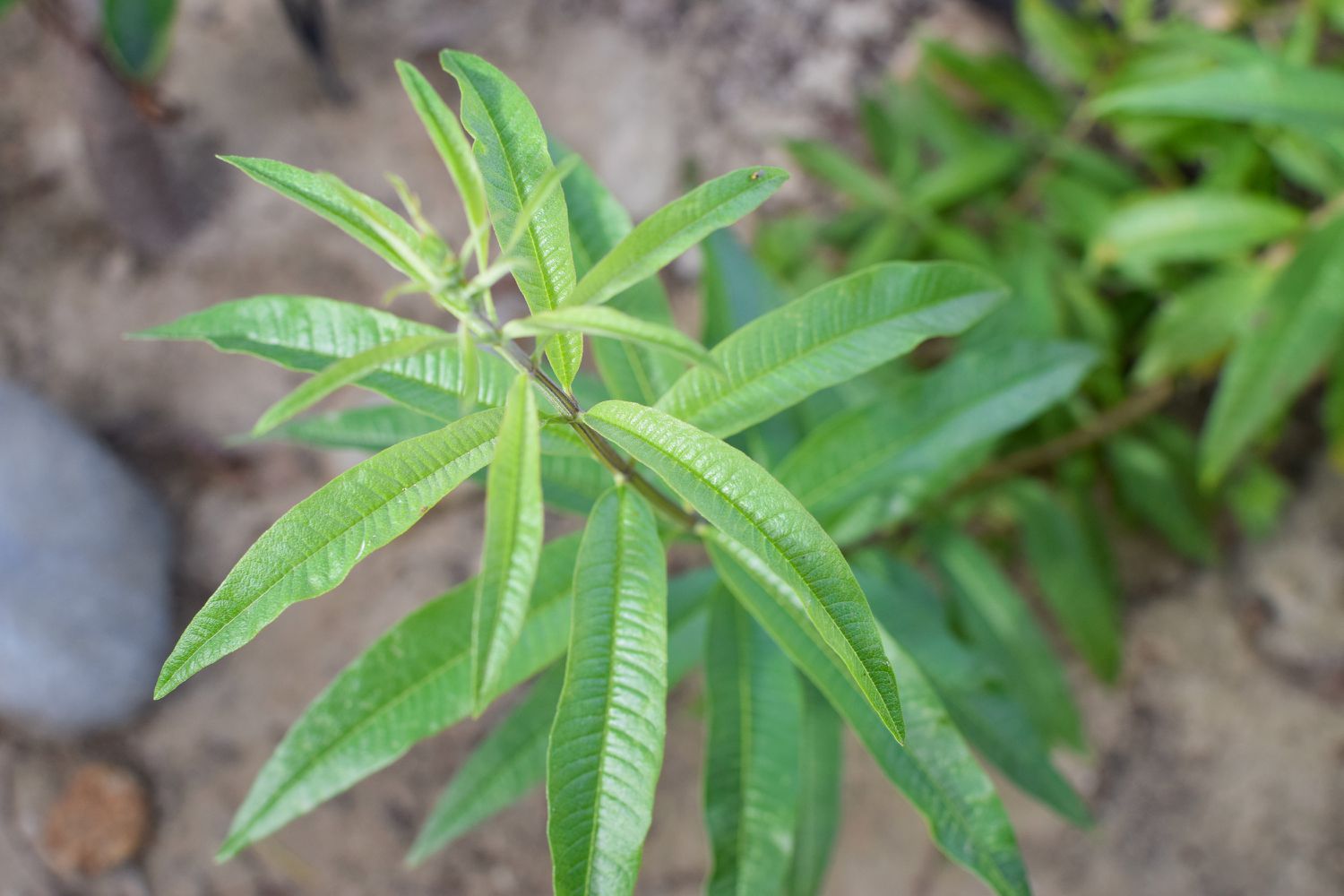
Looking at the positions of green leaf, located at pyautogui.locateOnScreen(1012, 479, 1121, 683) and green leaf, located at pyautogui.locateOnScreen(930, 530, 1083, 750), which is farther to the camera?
green leaf, located at pyautogui.locateOnScreen(1012, 479, 1121, 683)

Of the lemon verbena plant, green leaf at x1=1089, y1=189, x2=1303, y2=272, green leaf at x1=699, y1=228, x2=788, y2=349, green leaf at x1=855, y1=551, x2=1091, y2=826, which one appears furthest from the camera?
green leaf at x1=1089, y1=189, x2=1303, y2=272

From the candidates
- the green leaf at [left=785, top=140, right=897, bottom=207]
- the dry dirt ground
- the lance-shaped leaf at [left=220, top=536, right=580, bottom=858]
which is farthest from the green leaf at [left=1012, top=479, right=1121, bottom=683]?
the lance-shaped leaf at [left=220, top=536, right=580, bottom=858]

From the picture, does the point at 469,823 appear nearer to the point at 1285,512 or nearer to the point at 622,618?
the point at 622,618

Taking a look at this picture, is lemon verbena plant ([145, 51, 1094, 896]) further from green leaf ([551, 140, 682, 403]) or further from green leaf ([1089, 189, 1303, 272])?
green leaf ([1089, 189, 1303, 272])

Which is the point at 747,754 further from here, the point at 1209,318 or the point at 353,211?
the point at 1209,318

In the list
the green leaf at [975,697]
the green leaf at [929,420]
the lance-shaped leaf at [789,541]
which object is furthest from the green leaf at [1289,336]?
the lance-shaped leaf at [789,541]

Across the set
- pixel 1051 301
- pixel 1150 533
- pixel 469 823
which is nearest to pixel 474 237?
pixel 469 823

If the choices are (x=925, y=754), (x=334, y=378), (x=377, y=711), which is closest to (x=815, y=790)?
(x=925, y=754)

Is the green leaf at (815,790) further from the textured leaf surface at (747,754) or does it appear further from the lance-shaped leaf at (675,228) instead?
the lance-shaped leaf at (675,228)
